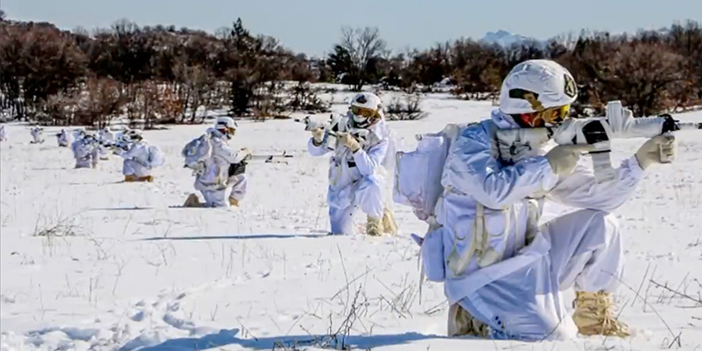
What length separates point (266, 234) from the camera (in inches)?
409

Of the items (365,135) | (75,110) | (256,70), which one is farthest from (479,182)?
(256,70)

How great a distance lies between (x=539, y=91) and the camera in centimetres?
434

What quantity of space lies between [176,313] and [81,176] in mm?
16587

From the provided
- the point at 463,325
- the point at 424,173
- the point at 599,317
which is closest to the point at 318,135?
the point at 424,173

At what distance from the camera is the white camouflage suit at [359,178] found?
10.4 meters

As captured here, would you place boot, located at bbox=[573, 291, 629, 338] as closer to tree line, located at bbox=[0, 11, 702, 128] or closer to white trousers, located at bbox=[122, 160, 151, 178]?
white trousers, located at bbox=[122, 160, 151, 178]

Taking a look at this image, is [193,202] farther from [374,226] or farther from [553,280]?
[553,280]

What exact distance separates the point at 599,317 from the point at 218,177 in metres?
10.3

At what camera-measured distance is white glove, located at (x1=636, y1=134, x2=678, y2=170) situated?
4.19m

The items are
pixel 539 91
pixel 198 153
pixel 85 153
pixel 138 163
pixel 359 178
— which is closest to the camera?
pixel 539 91

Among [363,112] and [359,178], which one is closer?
[363,112]

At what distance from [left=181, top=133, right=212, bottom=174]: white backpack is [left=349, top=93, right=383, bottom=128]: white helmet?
4295 millimetres

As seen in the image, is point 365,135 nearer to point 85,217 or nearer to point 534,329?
point 85,217

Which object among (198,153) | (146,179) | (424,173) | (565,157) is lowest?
(146,179)
